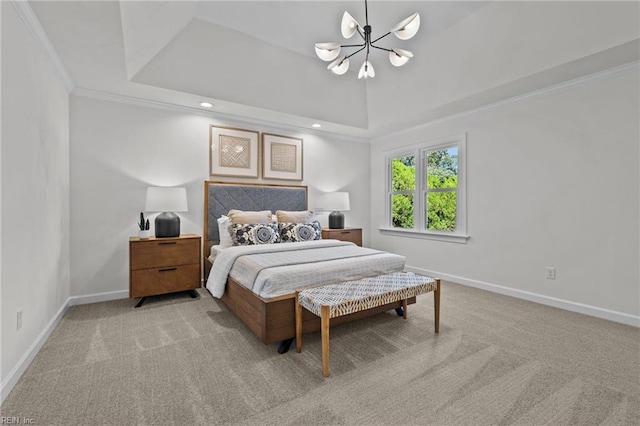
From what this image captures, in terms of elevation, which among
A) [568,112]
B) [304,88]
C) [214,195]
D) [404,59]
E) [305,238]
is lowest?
[305,238]

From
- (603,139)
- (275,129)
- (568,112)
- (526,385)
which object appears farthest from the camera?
(275,129)

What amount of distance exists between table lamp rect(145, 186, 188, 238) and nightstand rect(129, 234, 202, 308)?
0.46ft

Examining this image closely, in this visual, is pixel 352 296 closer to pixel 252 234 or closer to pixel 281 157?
pixel 252 234

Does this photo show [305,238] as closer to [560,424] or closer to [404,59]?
[404,59]

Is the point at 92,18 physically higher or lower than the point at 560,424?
higher

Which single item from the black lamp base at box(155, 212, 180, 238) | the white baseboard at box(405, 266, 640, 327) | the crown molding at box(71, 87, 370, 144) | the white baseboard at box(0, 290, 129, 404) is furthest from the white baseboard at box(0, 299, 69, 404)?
the white baseboard at box(405, 266, 640, 327)

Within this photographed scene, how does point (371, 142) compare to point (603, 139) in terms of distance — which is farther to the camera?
point (371, 142)

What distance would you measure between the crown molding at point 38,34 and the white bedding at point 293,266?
2.22 meters

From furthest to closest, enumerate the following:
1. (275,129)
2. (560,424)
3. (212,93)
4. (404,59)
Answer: (275,129)
(212,93)
(404,59)
(560,424)

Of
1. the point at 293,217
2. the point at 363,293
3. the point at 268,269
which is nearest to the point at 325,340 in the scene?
the point at 363,293

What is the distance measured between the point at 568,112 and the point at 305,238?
3.21 metres

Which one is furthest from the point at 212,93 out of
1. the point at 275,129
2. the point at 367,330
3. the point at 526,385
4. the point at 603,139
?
the point at 603,139

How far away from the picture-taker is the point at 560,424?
147cm

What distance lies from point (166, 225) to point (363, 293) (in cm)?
246
